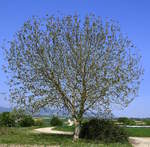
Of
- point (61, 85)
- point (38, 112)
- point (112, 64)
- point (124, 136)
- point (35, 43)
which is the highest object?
point (35, 43)

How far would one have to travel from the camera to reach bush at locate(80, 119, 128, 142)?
63.2 ft

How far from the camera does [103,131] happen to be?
19.5 m

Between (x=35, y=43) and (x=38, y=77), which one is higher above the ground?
(x=35, y=43)

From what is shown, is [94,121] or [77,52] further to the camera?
[94,121]

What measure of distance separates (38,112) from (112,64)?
17.2 feet

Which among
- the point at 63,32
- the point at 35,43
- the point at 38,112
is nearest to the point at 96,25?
the point at 63,32

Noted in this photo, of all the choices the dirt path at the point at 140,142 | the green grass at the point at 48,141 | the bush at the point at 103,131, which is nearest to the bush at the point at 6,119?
the green grass at the point at 48,141

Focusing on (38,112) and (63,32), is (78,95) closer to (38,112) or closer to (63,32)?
(38,112)

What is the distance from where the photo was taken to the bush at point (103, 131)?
19250mm

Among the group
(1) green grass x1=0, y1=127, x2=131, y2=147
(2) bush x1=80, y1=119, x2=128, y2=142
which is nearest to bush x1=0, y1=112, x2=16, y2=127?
(1) green grass x1=0, y1=127, x2=131, y2=147

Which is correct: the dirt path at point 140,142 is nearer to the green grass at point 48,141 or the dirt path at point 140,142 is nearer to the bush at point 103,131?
the bush at point 103,131

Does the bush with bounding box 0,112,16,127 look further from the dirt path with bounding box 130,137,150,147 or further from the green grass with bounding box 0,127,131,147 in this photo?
A: the dirt path with bounding box 130,137,150,147

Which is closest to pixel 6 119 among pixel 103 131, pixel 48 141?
pixel 103 131

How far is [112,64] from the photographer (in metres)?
17.9
